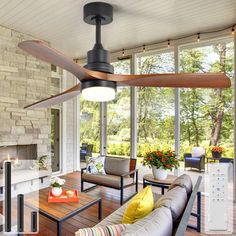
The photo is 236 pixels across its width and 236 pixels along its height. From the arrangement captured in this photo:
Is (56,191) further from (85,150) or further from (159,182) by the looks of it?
(85,150)

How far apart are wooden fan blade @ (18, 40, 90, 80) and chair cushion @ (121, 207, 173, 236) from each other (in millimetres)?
1161

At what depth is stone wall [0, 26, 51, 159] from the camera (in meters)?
3.97

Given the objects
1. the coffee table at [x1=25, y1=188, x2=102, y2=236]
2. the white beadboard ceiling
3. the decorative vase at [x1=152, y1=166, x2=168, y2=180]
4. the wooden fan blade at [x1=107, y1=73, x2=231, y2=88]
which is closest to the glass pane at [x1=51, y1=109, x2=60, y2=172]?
the white beadboard ceiling

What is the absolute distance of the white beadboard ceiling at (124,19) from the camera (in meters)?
3.09

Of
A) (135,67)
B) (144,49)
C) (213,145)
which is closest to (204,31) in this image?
(144,49)

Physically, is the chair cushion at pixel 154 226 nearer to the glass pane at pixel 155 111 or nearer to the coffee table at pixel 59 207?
the coffee table at pixel 59 207

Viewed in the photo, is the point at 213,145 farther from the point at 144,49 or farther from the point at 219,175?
the point at 144,49

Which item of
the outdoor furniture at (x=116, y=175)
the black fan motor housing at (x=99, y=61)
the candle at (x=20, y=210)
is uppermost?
the black fan motor housing at (x=99, y=61)

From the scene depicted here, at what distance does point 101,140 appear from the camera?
5715 mm

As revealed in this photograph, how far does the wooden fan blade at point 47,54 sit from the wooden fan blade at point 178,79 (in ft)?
1.16

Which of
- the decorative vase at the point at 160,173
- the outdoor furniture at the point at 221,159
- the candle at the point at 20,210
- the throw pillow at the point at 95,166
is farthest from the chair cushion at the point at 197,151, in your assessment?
the candle at the point at 20,210

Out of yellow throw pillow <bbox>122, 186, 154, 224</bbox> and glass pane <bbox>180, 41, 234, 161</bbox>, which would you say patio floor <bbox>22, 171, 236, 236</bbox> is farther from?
yellow throw pillow <bbox>122, 186, 154, 224</bbox>

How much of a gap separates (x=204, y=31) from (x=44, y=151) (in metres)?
4.19

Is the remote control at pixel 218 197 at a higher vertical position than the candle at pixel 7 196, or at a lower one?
lower
